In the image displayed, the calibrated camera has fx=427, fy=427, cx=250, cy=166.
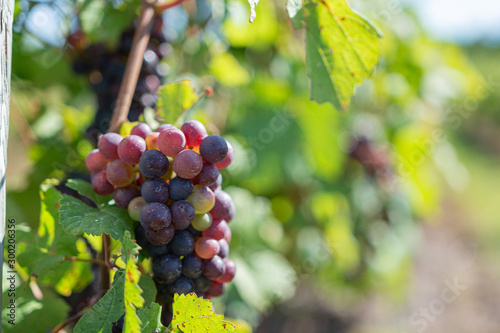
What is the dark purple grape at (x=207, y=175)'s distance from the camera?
715mm

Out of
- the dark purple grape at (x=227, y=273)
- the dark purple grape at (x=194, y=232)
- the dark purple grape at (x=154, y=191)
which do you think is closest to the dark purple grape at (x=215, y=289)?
the dark purple grape at (x=227, y=273)

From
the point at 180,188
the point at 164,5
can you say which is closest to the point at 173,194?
the point at 180,188

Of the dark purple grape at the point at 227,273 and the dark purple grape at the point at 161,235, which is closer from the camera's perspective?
the dark purple grape at the point at 161,235

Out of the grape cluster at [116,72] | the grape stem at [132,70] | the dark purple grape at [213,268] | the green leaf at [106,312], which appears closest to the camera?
the green leaf at [106,312]

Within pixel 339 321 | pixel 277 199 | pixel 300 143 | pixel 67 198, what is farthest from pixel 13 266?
pixel 339 321

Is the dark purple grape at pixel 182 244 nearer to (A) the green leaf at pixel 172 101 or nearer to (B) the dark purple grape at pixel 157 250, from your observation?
(B) the dark purple grape at pixel 157 250

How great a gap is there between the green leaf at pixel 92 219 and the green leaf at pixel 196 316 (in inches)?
5.5

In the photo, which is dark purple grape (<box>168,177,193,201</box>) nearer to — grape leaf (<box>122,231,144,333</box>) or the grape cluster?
grape leaf (<box>122,231,144,333</box>)

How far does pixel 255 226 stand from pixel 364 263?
1272 mm

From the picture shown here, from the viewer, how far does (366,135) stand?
241cm

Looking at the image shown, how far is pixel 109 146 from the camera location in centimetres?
73

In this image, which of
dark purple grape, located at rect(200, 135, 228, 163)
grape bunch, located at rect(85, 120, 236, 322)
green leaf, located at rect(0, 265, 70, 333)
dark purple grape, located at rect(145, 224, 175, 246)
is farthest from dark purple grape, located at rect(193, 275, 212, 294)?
green leaf, located at rect(0, 265, 70, 333)

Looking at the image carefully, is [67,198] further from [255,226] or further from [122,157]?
[255,226]

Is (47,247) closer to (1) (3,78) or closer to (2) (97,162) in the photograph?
(2) (97,162)
